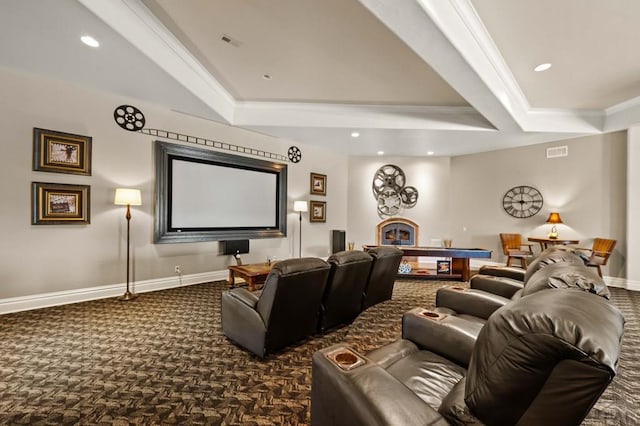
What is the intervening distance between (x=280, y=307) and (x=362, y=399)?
54.3 inches

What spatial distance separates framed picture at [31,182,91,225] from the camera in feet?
11.9

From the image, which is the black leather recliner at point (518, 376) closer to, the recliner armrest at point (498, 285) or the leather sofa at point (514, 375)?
the leather sofa at point (514, 375)

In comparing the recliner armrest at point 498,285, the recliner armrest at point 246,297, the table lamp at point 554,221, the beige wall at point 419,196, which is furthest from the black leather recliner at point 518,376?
the beige wall at point 419,196

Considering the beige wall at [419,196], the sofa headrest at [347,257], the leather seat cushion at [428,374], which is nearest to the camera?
the leather seat cushion at [428,374]

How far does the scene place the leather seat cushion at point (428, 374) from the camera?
1.38 m

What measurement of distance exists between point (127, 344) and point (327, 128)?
4.23 metres

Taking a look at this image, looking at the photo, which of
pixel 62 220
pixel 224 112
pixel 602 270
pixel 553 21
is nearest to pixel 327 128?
pixel 224 112

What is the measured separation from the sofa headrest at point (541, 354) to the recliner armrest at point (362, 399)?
19 cm

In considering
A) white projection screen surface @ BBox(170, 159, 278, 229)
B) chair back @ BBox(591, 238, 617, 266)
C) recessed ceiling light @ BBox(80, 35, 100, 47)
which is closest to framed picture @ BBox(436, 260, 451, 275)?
chair back @ BBox(591, 238, 617, 266)

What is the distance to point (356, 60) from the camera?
355cm

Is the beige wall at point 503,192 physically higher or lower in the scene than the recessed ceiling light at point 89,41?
lower

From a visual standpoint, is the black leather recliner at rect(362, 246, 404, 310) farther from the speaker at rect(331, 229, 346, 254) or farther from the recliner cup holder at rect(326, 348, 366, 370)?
the speaker at rect(331, 229, 346, 254)

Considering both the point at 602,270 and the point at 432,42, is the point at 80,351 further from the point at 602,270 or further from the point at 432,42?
the point at 602,270

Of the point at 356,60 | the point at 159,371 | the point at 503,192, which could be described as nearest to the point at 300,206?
the point at 356,60
